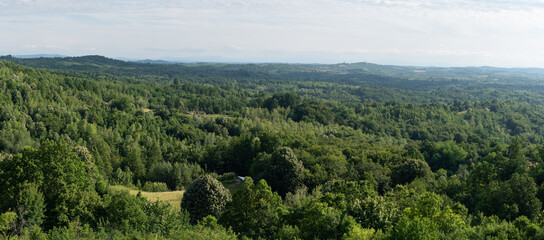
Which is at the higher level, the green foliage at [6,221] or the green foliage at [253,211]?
the green foliage at [6,221]

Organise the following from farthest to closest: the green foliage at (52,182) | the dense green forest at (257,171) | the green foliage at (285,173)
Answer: the green foliage at (285,173) < the green foliage at (52,182) < the dense green forest at (257,171)

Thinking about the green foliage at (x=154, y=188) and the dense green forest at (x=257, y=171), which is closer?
the dense green forest at (x=257, y=171)

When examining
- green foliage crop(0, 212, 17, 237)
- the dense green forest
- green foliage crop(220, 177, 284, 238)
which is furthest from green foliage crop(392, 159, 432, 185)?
green foliage crop(0, 212, 17, 237)

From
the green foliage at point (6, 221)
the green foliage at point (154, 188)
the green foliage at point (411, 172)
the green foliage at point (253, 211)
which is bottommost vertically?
the green foliage at point (154, 188)

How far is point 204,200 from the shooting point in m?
36.5

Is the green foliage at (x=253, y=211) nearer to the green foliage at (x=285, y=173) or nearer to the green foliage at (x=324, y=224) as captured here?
the green foliage at (x=324, y=224)

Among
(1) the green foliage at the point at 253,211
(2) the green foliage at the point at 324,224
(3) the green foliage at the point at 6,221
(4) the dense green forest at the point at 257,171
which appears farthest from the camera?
(1) the green foliage at the point at 253,211

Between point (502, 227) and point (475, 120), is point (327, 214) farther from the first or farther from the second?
point (475, 120)

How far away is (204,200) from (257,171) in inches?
813

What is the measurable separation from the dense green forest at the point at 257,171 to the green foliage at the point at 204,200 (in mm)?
113

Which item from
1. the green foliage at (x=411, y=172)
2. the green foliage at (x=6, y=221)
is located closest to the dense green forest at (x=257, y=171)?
the green foliage at (x=6, y=221)

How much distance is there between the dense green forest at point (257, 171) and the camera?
28.4 meters

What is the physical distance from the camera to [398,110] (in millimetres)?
145500

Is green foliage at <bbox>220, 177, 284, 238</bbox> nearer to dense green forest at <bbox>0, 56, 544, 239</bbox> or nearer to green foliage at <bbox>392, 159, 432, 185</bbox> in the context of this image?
dense green forest at <bbox>0, 56, 544, 239</bbox>
